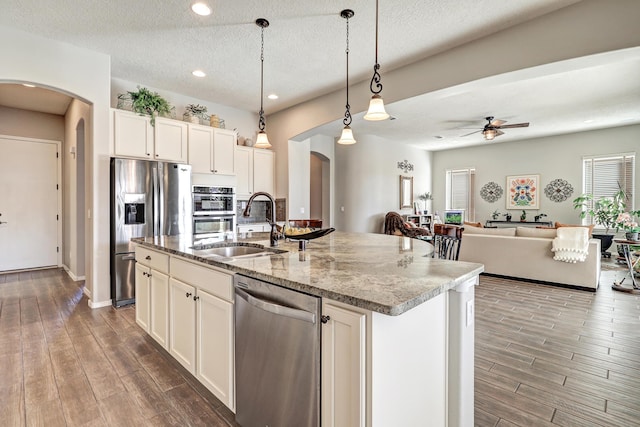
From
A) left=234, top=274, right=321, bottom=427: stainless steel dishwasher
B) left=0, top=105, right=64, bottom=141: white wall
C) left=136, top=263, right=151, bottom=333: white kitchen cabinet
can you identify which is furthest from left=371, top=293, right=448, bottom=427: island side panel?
left=0, top=105, right=64, bottom=141: white wall

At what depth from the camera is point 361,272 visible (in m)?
1.43

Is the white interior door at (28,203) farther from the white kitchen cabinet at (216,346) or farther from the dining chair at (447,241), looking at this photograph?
the dining chair at (447,241)

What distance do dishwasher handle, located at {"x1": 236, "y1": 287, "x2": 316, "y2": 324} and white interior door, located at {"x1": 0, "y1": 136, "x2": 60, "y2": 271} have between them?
20.1 feet

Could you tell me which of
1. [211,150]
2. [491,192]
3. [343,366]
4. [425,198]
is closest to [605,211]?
[491,192]

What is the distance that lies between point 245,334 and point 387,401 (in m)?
0.75

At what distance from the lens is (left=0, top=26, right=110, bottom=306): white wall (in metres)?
3.28

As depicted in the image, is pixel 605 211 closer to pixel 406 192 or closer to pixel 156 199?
pixel 406 192

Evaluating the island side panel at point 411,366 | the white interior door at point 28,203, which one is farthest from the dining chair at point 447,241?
the white interior door at point 28,203

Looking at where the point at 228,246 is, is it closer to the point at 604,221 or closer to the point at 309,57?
the point at 309,57

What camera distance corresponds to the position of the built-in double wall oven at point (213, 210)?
4465 mm

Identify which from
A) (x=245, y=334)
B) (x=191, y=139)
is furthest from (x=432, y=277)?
(x=191, y=139)

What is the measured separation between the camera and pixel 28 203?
5418 millimetres

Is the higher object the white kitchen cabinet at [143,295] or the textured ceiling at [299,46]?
the textured ceiling at [299,46]

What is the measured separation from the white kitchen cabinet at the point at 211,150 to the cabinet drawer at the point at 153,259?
2107 millimetres
